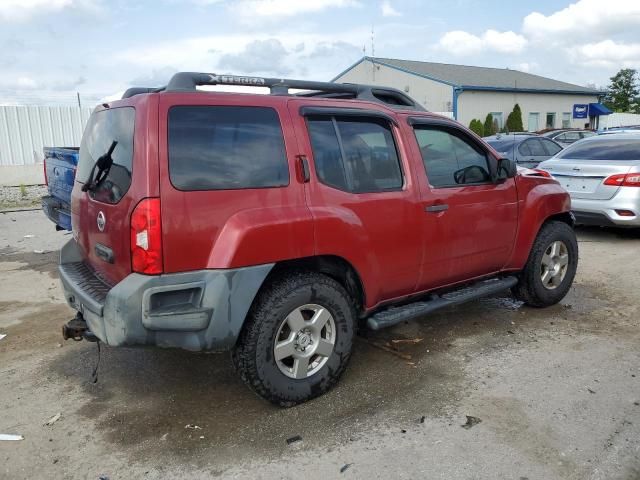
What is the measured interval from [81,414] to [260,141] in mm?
2052

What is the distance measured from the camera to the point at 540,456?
292cm

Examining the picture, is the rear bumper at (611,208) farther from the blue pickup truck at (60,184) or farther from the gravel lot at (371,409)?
the blue pickup truck at (60,184)

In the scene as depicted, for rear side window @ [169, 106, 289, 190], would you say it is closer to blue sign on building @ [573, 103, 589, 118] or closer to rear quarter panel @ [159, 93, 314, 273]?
rear quarter panel @ [159, 93, 314, 273]

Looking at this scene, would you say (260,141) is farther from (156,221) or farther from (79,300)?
(79,300)

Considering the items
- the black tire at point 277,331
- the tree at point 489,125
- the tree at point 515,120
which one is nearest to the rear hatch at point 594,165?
the black tire at point 277,331

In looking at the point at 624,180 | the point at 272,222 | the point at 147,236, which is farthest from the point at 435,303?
the point at 624,180

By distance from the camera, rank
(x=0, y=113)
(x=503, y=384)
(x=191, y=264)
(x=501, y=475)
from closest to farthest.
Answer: (x=501, y=475) → (x=191, y=264) → (x=503, y=384) → (x=0, y=113)

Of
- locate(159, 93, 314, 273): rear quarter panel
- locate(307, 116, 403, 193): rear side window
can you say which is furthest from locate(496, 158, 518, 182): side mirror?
locate(159, 93, 314, 273): rear quarter panel

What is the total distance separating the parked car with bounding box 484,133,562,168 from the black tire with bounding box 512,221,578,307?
625 cm

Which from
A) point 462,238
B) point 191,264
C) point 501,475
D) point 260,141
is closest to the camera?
point 501,475

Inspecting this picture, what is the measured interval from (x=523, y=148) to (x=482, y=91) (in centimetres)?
2133

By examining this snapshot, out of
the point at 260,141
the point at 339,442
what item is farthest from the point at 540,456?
the point at 260,141

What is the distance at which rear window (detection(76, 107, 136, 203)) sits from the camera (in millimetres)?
3086

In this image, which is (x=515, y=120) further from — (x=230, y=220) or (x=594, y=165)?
A: (x=230, y=220)
